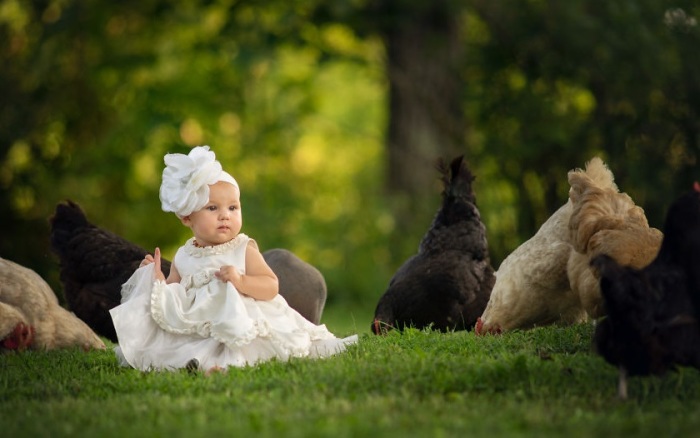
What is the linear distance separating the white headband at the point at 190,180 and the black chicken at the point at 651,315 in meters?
2.47

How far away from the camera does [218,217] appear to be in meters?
6.75

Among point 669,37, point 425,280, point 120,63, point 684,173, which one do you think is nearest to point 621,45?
point 669,37

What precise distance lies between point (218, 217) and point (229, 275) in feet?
1.33

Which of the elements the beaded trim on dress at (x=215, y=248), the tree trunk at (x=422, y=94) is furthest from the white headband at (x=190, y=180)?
the tree trunk at (x=422, y=94)

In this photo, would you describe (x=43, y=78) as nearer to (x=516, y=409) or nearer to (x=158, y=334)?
(x=158, y=334)

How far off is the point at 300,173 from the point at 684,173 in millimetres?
7382

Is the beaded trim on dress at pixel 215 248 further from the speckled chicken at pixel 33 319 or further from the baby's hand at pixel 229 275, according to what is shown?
the speckled chicken at pixel 33 319

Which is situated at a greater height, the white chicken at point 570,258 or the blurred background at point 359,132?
the blurred background at point 359,132

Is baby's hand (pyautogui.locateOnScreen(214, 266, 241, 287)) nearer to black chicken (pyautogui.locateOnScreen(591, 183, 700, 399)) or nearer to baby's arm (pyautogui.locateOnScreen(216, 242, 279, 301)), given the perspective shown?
baby's arm (pyautogui.locateOnScreen(216, 242, 279, 301))

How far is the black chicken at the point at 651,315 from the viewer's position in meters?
5.44

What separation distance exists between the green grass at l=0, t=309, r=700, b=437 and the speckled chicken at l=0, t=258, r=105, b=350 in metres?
0.63

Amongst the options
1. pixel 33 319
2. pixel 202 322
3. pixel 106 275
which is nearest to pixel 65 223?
pixel 106 275

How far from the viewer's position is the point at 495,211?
44.4 feet

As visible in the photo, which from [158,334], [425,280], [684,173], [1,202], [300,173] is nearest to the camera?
[158,334]
